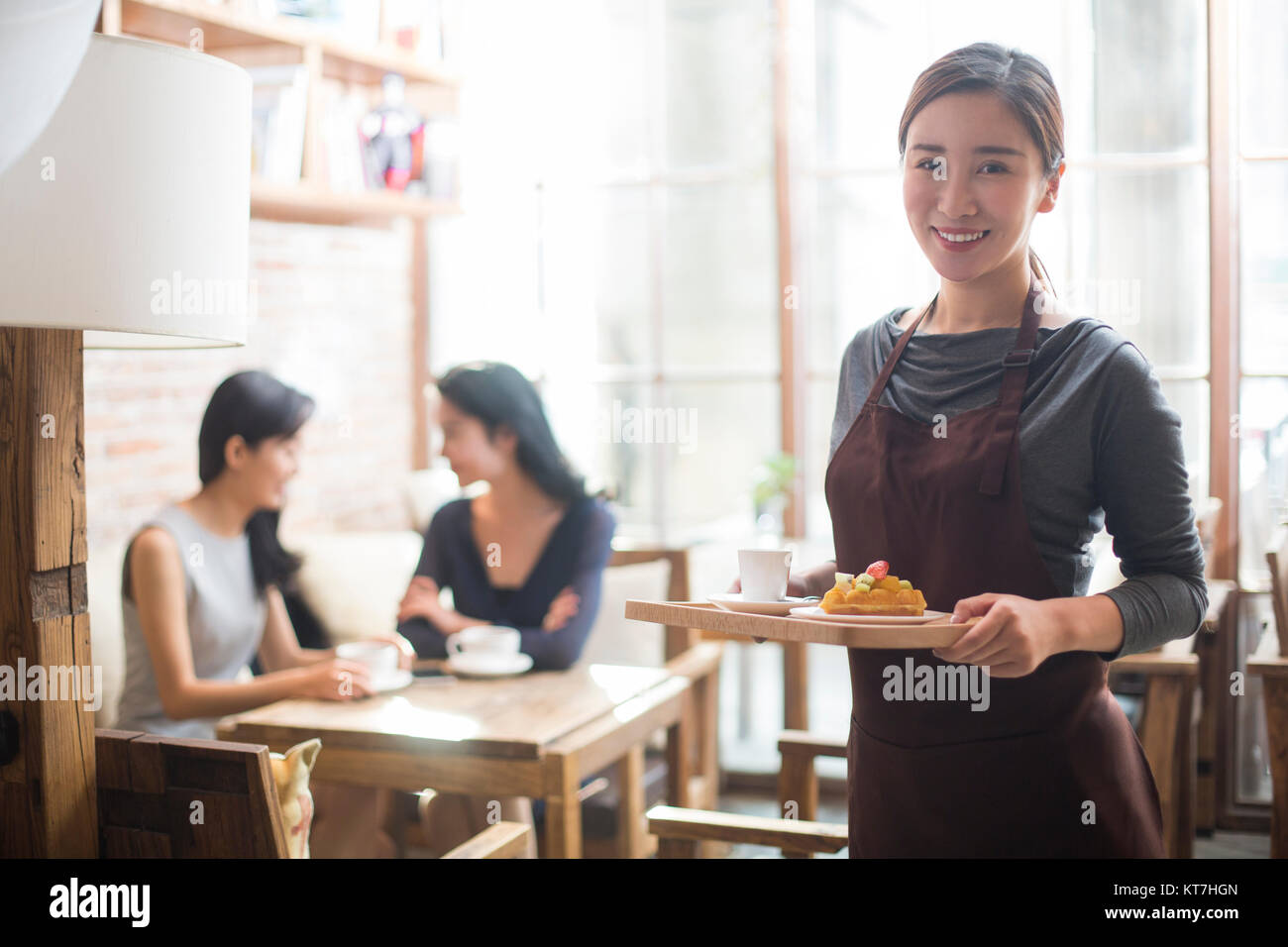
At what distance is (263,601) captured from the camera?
2910mm

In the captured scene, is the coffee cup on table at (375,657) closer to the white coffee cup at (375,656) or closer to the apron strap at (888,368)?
the white coffee cup at (375,656)

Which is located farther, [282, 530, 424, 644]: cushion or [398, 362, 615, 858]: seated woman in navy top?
[282, 530, 424, 644]: cushion

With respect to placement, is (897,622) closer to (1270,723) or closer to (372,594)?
(1270,723)

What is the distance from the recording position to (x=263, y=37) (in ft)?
12.0

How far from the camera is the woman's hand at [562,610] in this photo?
2.76 metres

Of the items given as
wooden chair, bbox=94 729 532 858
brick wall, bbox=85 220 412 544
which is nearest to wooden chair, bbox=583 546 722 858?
brick wall, bbox=85 220 412 544

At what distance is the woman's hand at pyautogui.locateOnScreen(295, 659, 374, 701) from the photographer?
2402mm

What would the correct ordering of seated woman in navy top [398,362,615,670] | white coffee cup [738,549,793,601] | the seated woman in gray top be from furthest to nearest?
1. seated woman in navy top [398,362,615,670]
2. the seated woman in gray top
3. white coffee cup [738,549,793,601]

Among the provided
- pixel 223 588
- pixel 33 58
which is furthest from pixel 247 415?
pixel 33 58

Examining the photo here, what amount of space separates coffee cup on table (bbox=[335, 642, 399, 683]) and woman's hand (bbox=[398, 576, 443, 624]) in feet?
1.10

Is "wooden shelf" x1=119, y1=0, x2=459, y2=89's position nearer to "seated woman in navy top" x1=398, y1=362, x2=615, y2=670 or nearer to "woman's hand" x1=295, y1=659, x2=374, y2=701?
"seated woman in navy top" x1=398, y1=362, x2=615, y2=670

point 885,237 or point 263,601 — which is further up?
point 885,237
